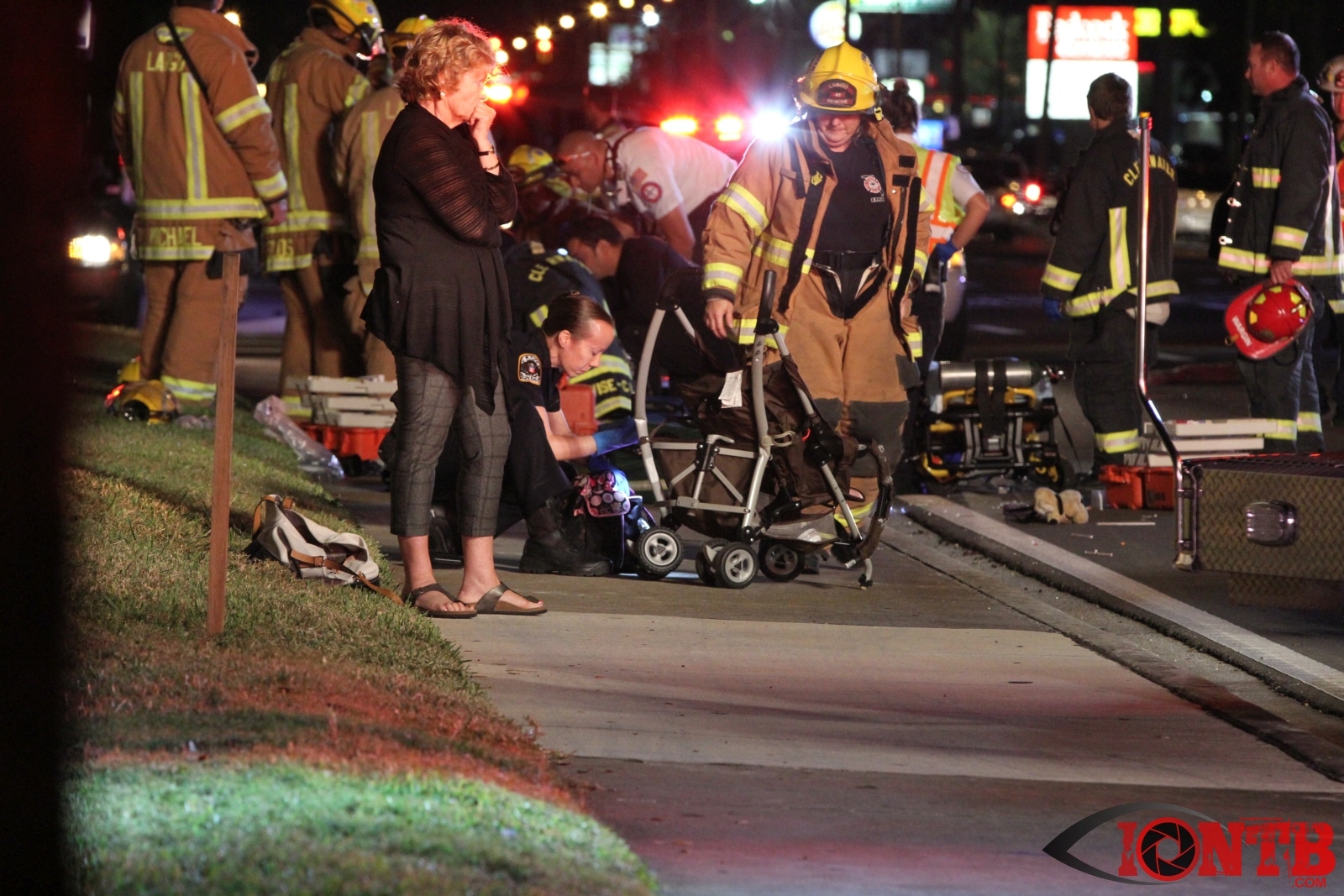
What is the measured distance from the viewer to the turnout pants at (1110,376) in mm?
9539

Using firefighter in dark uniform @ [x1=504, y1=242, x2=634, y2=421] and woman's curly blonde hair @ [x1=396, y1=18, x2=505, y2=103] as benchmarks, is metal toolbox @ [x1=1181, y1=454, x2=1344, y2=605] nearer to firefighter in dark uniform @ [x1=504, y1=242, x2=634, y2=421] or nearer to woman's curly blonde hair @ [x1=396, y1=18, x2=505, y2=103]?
woman's curly blonde hair @ [x1=396, y1=18, x2=505, y2=103]

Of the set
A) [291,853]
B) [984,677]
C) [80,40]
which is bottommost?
[984,677]

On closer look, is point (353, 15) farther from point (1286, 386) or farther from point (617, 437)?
point (1286, 386)

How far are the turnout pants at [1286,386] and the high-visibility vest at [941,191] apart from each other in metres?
1.76

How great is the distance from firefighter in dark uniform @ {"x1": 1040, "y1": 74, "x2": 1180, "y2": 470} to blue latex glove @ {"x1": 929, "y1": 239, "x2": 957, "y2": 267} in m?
0.84

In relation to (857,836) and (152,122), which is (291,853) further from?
(152,122)

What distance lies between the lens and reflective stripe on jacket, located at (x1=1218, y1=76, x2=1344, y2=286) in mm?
9359

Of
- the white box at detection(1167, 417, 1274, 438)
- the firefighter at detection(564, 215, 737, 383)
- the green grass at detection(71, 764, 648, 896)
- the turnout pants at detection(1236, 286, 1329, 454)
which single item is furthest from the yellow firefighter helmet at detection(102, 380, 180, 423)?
the green grass at detection(71, 764, 648, 896)

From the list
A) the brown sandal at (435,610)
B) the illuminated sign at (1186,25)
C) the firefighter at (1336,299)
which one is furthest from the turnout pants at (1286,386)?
the illuminated sign at (1186,25)

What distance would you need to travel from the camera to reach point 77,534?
6.30m

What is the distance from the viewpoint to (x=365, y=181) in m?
10.3

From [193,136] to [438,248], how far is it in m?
4.02

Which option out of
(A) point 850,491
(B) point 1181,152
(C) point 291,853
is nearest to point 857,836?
(C) point 291,853

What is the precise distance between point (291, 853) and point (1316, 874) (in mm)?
2224
